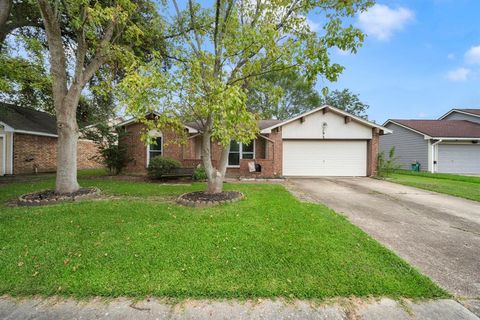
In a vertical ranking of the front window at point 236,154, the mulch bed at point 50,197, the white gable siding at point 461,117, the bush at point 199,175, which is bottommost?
the mulch bed at point 50,197

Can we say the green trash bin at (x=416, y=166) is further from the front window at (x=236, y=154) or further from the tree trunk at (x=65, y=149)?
the tree trunk at (x=65, y=149)

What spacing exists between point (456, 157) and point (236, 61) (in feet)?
62.7

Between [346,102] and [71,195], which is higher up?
[346,102]

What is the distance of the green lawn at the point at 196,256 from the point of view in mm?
2691

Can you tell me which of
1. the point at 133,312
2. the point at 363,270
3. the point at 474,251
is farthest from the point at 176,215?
the point at 474,251

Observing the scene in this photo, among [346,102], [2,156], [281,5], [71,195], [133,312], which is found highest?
[346,102]

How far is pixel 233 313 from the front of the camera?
2.35 meters

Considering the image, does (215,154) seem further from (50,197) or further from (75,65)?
(50,197)

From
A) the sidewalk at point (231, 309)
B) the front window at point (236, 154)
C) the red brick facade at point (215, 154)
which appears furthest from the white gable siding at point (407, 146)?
the sidewalk at point (231, 309)

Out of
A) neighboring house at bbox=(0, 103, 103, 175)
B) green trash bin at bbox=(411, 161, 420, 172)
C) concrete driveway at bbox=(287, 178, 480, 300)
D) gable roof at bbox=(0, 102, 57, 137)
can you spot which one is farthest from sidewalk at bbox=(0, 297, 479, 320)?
green trash bin at bbox=(411, 161, 420, 172)

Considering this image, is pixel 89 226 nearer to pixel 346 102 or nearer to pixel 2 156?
pixel 2 156

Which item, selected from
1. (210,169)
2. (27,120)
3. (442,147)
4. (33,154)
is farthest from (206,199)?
(442,147)

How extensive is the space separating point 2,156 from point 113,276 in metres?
15.5

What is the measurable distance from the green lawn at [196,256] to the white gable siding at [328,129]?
8.77m
